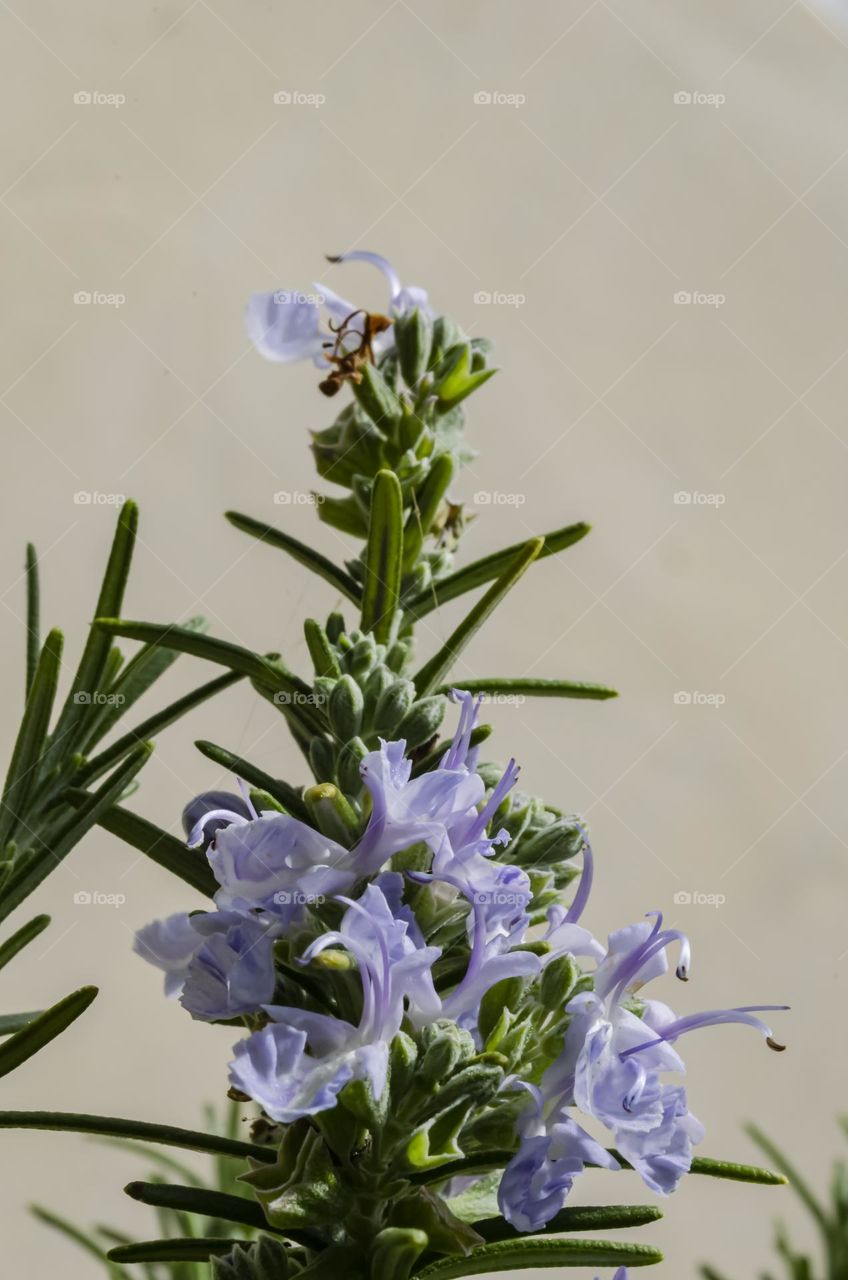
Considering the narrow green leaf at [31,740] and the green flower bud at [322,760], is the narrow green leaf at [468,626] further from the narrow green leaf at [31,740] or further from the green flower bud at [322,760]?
the narrow green leaf at [31,740]

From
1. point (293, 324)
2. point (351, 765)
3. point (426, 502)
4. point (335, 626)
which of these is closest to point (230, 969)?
point (351, 765)

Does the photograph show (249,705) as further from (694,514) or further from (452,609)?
(694,514)

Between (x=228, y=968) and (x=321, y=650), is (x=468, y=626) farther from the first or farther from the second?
(x=228, y=968)

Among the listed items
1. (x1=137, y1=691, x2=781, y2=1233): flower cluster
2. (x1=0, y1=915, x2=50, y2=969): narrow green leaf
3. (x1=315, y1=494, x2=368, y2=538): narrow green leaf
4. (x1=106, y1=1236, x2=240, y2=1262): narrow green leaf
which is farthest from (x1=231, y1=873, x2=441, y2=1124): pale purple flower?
(x1=315, y1=494, x2=368, y2=538): narrow green leaf

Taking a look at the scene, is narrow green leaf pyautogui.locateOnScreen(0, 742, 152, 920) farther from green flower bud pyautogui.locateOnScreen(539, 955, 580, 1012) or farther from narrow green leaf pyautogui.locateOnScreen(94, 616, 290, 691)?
green flower bud pyautogui.locateOnScreen(539, 955, 580, 1012)

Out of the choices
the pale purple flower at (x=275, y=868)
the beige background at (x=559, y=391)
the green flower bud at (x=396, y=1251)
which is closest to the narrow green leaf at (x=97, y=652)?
the pale purple flower at (x=275, y=868)

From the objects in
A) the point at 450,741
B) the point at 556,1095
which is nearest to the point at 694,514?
the point at 450,741
